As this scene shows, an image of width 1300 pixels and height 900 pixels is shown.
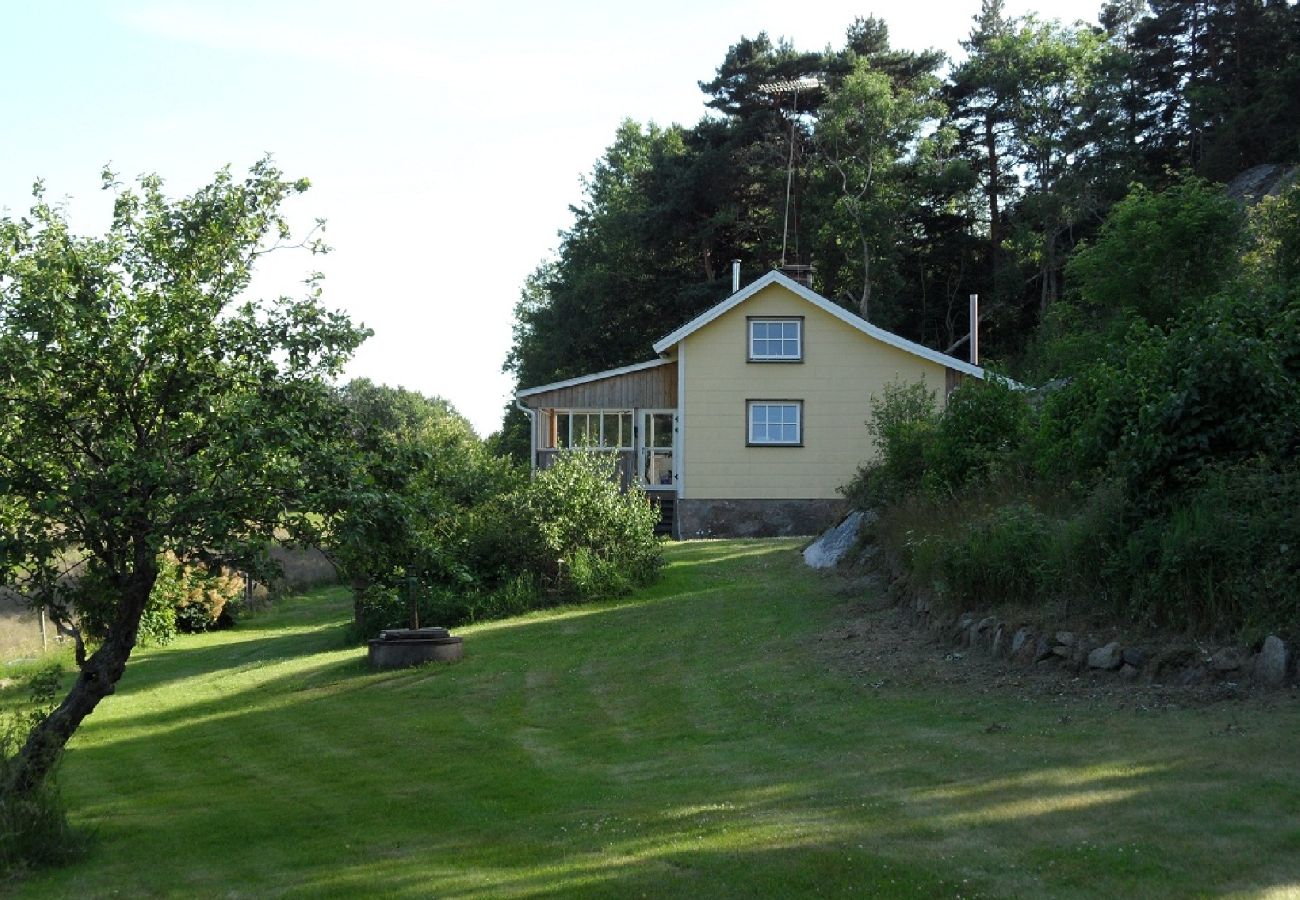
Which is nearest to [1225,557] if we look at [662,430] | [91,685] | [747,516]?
[91,685]

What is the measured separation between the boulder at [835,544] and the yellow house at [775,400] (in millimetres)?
9818

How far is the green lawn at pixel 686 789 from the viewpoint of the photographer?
710cm

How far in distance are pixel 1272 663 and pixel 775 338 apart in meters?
23.0

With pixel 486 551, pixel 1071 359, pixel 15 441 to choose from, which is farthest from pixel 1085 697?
pixel 1071 359

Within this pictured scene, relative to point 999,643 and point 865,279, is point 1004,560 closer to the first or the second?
point 999,643

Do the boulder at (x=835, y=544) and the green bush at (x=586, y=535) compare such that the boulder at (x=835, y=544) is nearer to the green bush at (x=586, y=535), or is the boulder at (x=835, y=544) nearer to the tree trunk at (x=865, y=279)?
the green bush at (x=586, y=535)

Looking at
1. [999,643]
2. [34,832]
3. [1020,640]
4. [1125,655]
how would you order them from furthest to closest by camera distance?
[999,643], [1020,640], [1125,655], [34,832]

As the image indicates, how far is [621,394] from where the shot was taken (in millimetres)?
34031

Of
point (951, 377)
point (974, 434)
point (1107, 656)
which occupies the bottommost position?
point (1107, 656)

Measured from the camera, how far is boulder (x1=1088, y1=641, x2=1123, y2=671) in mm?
11000

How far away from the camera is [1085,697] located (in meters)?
10.6

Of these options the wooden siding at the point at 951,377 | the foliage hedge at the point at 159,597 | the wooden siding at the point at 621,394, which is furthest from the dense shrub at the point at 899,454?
the wooden siding at the point at 621,394

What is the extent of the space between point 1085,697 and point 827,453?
21.5m

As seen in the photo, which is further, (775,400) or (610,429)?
(610,429)
